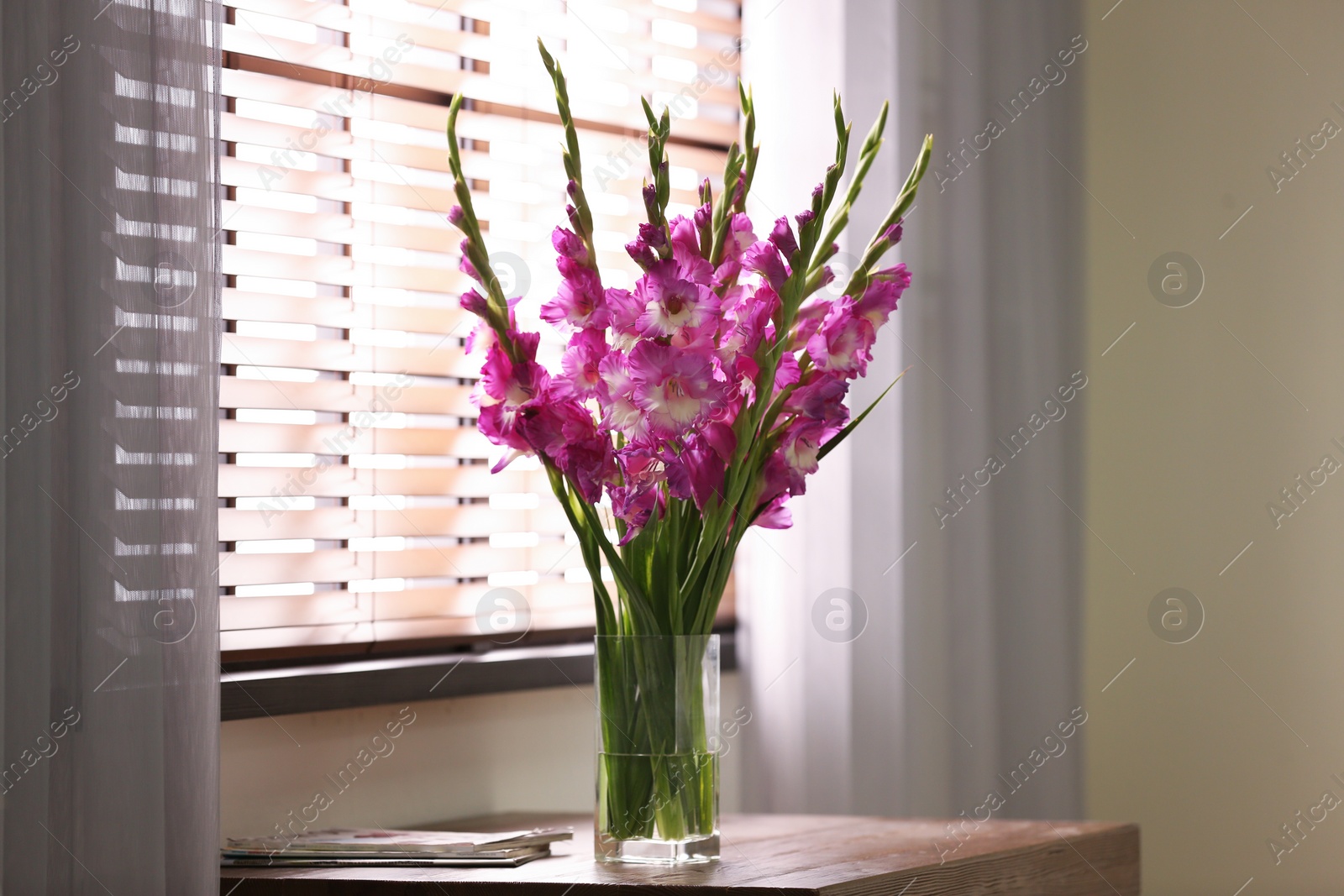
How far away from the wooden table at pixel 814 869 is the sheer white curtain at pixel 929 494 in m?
0.36

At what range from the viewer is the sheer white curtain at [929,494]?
6.51 ft

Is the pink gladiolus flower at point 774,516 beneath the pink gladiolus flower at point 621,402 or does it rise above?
beneath

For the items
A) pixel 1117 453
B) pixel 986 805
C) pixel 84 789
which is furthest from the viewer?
pixel 1117 453

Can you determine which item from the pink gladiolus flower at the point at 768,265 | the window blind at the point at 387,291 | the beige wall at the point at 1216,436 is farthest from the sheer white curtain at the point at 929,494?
the pink gladiolus flower at the point at 768,265

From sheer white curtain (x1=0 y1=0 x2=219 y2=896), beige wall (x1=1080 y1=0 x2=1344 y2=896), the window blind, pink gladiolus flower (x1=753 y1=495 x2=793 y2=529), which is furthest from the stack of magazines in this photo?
beige wall (x1=1080 y1=0 x2=1344 y2=896)

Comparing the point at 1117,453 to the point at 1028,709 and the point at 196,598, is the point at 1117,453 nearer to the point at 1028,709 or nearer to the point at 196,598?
the point at 1028,709

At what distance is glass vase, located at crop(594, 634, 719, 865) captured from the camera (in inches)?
48.1

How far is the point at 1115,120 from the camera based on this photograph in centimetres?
230

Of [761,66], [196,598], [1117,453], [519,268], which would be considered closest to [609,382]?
[196,598]

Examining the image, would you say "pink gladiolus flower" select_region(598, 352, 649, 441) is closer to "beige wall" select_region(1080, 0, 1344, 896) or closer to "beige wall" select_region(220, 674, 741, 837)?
"beige wall" select_region(220, 674, 741, 837)

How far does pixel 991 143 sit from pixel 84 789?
1618 mm

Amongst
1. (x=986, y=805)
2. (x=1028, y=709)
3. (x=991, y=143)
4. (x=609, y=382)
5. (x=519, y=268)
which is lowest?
(x=986, y=805)

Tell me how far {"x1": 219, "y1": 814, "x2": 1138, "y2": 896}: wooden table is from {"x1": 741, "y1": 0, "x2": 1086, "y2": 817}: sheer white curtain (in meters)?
0.36

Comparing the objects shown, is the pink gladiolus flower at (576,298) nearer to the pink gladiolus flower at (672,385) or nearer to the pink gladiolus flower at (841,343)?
the pink gladiolus flower at (672,385)
